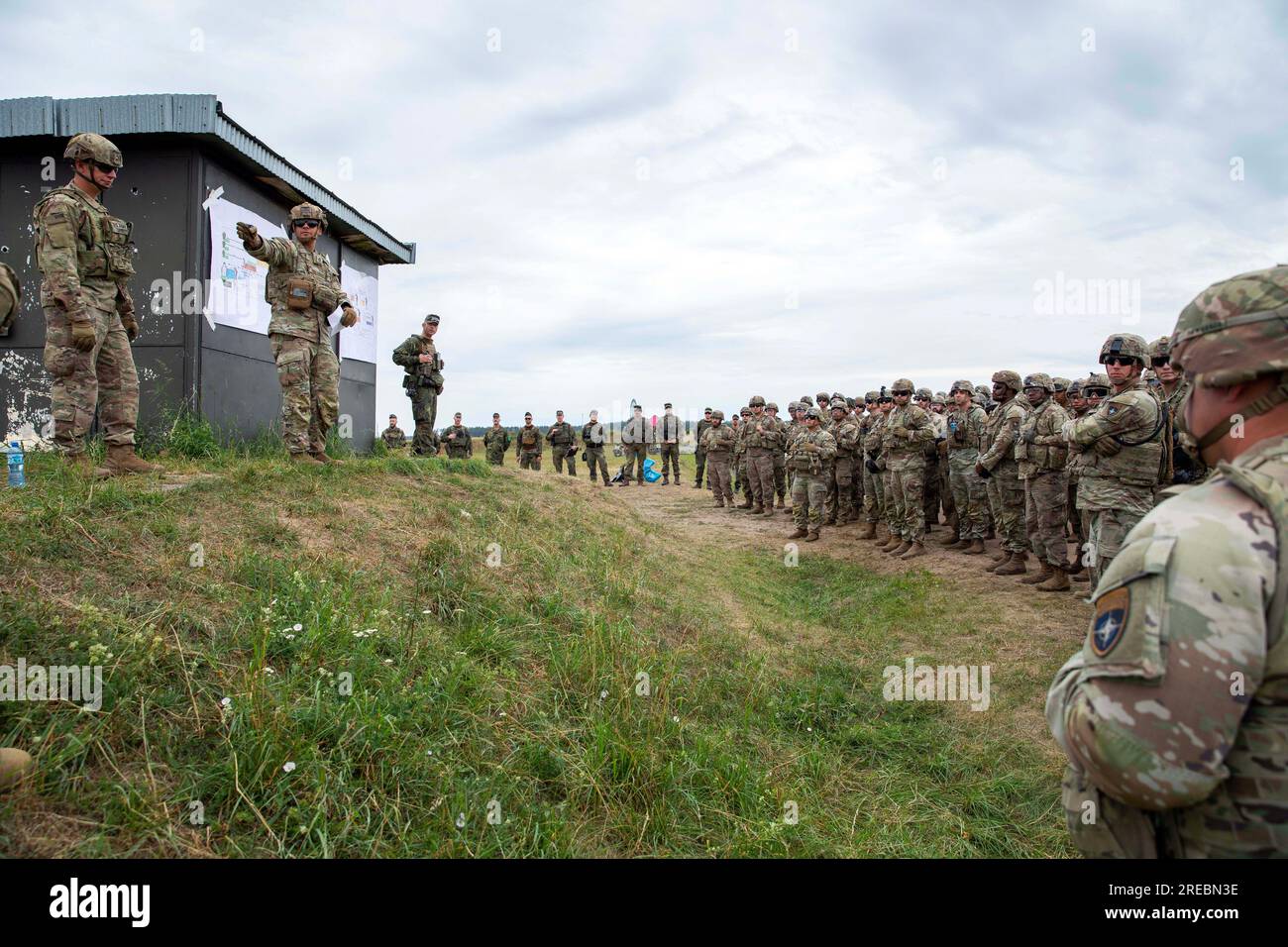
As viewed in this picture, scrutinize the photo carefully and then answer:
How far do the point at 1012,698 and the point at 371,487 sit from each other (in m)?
5.31

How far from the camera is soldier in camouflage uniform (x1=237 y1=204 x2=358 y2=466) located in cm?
620

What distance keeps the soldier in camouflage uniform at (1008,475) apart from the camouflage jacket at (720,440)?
833 cm

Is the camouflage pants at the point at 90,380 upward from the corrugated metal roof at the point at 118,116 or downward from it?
downward

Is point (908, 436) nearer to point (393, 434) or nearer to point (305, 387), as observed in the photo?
point (305, 387)

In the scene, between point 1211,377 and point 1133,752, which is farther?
point 1211,377

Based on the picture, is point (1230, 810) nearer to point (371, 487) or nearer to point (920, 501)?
point (371, 487)

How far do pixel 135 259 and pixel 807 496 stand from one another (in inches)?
386

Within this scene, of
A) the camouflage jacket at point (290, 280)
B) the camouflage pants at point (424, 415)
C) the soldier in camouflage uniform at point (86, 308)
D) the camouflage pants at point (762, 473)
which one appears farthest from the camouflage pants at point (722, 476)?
the soldier in camouflage uniform at point (86, 308)

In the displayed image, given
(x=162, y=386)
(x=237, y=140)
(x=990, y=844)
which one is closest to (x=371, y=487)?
(x=162, y=386)

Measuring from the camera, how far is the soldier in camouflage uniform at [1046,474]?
758cm

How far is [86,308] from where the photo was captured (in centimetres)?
480

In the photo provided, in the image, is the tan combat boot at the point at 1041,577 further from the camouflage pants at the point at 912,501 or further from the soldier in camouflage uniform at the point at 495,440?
the soldier in camouflage uniform at the point at 495,440

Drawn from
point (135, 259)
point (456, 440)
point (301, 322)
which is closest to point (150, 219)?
point (135, 259)

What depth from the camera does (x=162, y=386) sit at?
7.07 metres
